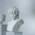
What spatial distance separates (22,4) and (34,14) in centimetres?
17

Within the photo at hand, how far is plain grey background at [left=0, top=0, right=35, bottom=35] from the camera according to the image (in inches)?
26.7

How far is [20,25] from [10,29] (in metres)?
0.12

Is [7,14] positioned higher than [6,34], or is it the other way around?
[7,14]

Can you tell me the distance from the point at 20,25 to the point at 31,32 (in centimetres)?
14

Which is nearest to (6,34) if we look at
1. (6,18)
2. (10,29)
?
(10,29)

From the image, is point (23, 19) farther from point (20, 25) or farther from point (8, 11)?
point (8, 11)

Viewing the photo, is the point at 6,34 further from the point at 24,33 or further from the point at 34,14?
the point at 34,14

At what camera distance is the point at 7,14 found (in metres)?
0.71

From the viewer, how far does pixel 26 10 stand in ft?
2.27

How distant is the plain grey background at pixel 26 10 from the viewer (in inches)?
26.7

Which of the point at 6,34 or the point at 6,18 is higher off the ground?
the point at 6,18

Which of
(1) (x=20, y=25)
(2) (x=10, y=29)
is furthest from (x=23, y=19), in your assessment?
(2) (x=10, y=29)

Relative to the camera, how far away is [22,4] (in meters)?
0.70

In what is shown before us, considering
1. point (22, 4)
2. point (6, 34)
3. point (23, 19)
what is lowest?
point (6, 34)
